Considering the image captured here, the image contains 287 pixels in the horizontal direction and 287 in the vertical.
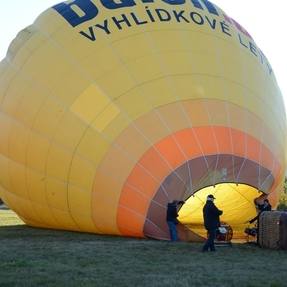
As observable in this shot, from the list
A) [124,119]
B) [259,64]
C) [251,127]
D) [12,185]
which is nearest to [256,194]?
[251,127]

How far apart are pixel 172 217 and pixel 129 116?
1623mm

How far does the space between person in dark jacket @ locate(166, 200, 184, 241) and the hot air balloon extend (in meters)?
0.12

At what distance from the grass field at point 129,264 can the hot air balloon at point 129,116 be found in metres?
0.72

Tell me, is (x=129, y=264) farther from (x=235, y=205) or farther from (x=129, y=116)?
(x=235, y=205)

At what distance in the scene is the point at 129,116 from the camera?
832 cm

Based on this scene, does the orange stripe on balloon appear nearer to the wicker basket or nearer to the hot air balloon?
A: the hot air balloon

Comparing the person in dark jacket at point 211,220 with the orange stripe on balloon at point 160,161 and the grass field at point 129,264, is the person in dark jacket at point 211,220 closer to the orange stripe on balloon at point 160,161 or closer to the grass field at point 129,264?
the grass field at point 129,264

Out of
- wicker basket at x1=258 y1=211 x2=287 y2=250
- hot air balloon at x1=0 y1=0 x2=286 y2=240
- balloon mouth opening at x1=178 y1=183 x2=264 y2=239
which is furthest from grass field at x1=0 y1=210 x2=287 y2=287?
balloon mouth opening at x1=178 y1=183 x2=264 y2=239

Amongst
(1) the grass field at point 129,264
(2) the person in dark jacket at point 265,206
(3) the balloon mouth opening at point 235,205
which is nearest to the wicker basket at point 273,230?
(1) the grass field at point 129,264

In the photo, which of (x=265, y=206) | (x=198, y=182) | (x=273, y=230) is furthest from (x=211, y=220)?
(x=265, y=206)

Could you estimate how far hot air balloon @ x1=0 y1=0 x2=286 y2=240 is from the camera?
8312 mm

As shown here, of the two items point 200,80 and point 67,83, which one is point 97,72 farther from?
point 200,80

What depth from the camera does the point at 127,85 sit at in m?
8.45

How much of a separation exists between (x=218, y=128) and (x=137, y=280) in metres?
3.76
